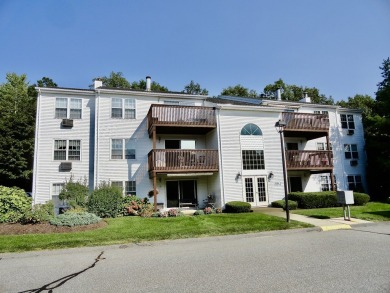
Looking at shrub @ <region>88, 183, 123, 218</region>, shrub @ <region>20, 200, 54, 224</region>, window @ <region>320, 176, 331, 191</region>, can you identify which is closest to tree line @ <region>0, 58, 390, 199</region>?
window @ <region>320, 176, 331, 191</region>

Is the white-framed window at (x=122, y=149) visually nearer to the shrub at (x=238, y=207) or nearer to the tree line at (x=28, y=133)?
the shrub at (x=238, y=207)

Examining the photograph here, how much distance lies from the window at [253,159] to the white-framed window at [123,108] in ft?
29.0

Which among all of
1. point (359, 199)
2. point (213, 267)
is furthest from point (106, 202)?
point (359, 199)

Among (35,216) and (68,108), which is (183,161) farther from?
(68,108)

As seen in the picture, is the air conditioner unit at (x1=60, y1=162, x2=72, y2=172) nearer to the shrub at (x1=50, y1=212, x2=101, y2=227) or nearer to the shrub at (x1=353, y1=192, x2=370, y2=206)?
the shrub at (x1=50, y1=212, x2=101, y2=227)

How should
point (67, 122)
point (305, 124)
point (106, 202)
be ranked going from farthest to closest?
point (305, 124) → point (67, 122) → point (106, 202)

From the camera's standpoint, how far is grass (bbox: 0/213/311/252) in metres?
9.20

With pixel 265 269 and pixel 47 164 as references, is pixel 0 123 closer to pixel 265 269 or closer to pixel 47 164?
pixel 47 164

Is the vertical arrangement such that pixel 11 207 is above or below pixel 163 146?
below

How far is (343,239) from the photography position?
938 centimetres

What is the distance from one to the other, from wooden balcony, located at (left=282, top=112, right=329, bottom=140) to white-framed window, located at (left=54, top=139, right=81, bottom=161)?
15.5 meters

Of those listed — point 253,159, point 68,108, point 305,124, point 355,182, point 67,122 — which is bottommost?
point 355,182

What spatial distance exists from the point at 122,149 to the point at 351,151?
831 inches

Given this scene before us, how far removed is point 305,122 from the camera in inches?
859
